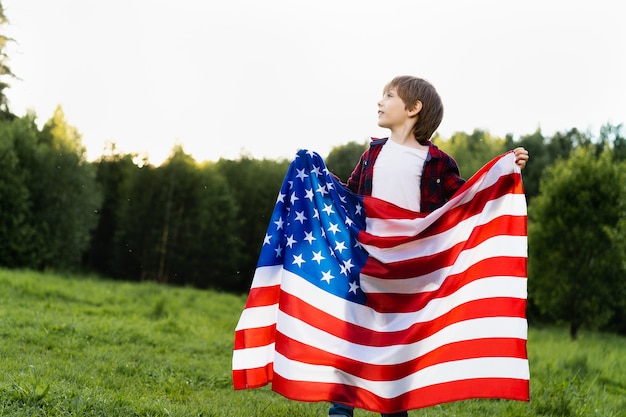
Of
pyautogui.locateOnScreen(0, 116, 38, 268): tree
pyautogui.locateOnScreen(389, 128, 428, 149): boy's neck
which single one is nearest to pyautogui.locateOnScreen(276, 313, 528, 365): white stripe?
pyautogui.locateOnScreen(389, 128, 428, 149): boy's neck

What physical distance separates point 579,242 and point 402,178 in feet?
58.0

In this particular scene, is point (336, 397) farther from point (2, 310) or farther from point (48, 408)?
point (2, 310)

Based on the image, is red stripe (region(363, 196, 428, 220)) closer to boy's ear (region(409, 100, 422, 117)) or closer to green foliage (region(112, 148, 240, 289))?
boy's ear (region(409, 100, 422, 117))

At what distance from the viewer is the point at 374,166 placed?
14.3 ft

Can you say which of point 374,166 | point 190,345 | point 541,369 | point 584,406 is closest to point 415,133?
point 374,166

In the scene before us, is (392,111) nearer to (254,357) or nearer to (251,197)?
(254,357)

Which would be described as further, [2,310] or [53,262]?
[53,262]

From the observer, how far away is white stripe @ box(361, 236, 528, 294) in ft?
12.8

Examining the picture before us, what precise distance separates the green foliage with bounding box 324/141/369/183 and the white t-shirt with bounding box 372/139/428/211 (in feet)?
94.8

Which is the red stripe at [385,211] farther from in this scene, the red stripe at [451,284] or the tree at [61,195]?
the tree at [61,195]

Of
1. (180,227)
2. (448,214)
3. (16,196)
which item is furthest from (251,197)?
(448,214)

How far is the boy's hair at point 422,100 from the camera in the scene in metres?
4.30

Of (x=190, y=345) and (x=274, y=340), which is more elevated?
(x=274, y=340)

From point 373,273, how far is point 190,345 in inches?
204
